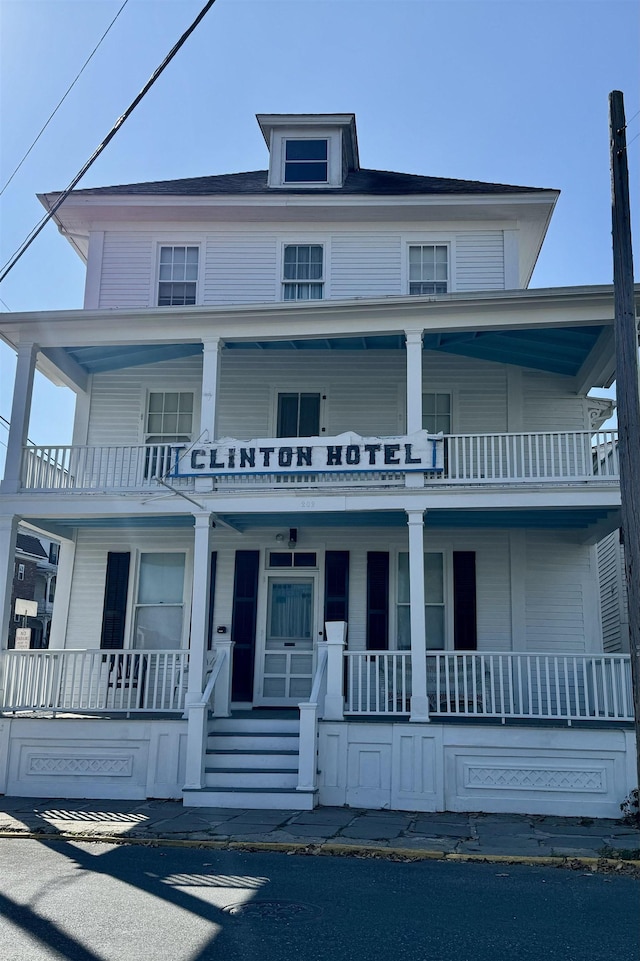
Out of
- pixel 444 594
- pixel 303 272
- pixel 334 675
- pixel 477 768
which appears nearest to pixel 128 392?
pixel 303 272

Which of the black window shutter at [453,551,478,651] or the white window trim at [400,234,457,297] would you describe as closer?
the black window shutter at [453,551,478,651]

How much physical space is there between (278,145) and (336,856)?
12.8 metres

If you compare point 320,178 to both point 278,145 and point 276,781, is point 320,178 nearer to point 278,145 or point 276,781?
point 278,145

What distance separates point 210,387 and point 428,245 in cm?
531

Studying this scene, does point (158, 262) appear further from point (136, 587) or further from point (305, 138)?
point (136, 587)

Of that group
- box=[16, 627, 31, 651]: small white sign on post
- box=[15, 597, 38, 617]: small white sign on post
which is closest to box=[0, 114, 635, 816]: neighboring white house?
box=[16, 627, 31, 651]: small white sign on post

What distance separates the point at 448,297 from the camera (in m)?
12.1

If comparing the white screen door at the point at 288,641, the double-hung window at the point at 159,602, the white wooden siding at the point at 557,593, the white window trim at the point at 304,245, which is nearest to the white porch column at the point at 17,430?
the double-hung window at the point at 159,602

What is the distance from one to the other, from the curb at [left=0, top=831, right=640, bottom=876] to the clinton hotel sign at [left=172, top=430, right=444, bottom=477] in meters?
5.04

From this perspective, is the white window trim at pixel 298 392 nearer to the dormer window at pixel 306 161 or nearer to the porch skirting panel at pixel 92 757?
the dormer window at pixel 306 161

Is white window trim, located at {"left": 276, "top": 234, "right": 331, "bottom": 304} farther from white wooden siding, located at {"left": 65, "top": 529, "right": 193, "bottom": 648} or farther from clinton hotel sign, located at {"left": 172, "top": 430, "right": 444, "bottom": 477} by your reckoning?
white wooden siding, located at {"left": 65, "top": 529, "right": 193, "bottom": 648}

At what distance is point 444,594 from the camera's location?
14.3m

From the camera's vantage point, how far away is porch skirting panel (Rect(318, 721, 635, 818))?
10.7 meters

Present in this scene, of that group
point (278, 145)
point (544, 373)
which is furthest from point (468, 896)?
point (278, 145)
